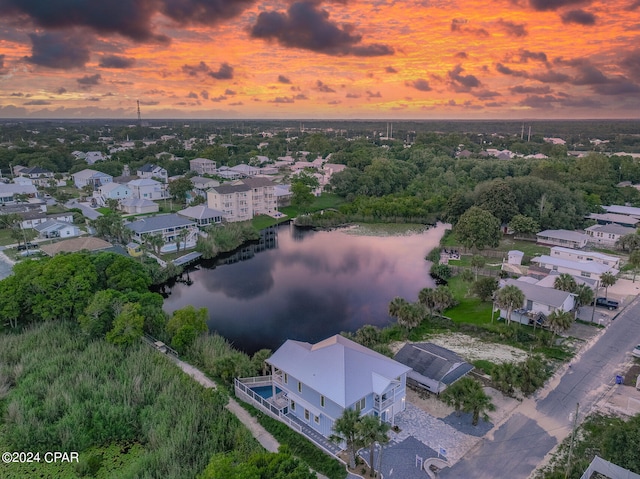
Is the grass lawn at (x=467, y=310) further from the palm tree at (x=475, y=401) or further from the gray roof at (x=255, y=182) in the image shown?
the gray roof at (x=255, y=182)

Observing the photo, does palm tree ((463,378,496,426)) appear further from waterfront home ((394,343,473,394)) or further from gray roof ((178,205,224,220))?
gray roof ((178,205,224,220))

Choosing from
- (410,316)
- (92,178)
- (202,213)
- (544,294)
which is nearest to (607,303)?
(544,294)

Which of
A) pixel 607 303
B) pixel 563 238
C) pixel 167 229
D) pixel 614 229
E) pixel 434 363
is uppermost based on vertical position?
pixel 614 229

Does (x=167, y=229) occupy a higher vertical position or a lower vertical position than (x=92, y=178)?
lower

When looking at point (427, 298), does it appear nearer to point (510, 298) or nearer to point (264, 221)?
point (510, 298)

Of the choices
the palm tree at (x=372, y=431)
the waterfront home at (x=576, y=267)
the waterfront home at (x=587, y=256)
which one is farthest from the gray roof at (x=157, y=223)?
the waterfront home at (x=587, y=256)

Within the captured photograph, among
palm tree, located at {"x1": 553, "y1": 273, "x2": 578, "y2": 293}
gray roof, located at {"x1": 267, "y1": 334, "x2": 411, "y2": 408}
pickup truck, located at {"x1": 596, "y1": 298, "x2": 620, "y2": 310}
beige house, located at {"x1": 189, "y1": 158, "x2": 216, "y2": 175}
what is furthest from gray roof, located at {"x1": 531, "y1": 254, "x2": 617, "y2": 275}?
beige house, located at {"x1": 189, "y1": 158, "x2": 216, "y2": 175}

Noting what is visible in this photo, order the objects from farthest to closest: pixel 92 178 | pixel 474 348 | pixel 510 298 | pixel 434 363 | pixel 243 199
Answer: pixel 92 178
pixel 243 199
pixel 510 298
pixel 474 348
pixel 434 363
